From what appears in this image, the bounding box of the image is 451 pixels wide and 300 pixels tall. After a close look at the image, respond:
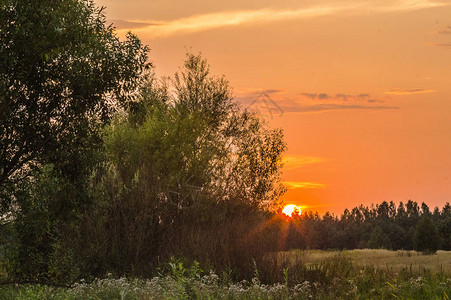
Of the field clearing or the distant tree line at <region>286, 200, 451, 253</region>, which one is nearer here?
the field clearing

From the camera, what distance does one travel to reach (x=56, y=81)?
14.1 metres

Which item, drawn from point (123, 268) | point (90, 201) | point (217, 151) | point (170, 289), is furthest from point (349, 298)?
point (217, 151)

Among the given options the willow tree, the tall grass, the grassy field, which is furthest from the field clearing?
the willow tree

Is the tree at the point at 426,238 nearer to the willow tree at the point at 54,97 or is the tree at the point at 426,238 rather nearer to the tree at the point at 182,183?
the tree at the point at 182,183

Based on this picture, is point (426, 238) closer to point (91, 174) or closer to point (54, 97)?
point (91, 174)

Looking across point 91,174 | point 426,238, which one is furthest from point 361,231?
point 91,174

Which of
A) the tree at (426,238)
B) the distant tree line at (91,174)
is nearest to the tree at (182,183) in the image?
the distant tree line at (91,174)

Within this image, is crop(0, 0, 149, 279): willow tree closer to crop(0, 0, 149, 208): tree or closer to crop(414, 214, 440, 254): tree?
crop(0, 0, 149, 208): tree

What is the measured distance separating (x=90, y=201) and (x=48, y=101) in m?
3.38

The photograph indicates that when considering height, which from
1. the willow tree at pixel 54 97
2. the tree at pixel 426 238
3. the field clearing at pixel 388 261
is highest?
the willow tree at pixel 54 97

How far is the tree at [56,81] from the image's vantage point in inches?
516

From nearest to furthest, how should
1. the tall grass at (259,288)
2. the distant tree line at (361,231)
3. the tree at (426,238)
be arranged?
the tall grass at (259,288), the tree at (426,238), the distant tree line at (361,231)

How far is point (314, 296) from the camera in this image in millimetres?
12523

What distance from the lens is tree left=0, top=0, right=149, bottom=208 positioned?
13.1 metres
